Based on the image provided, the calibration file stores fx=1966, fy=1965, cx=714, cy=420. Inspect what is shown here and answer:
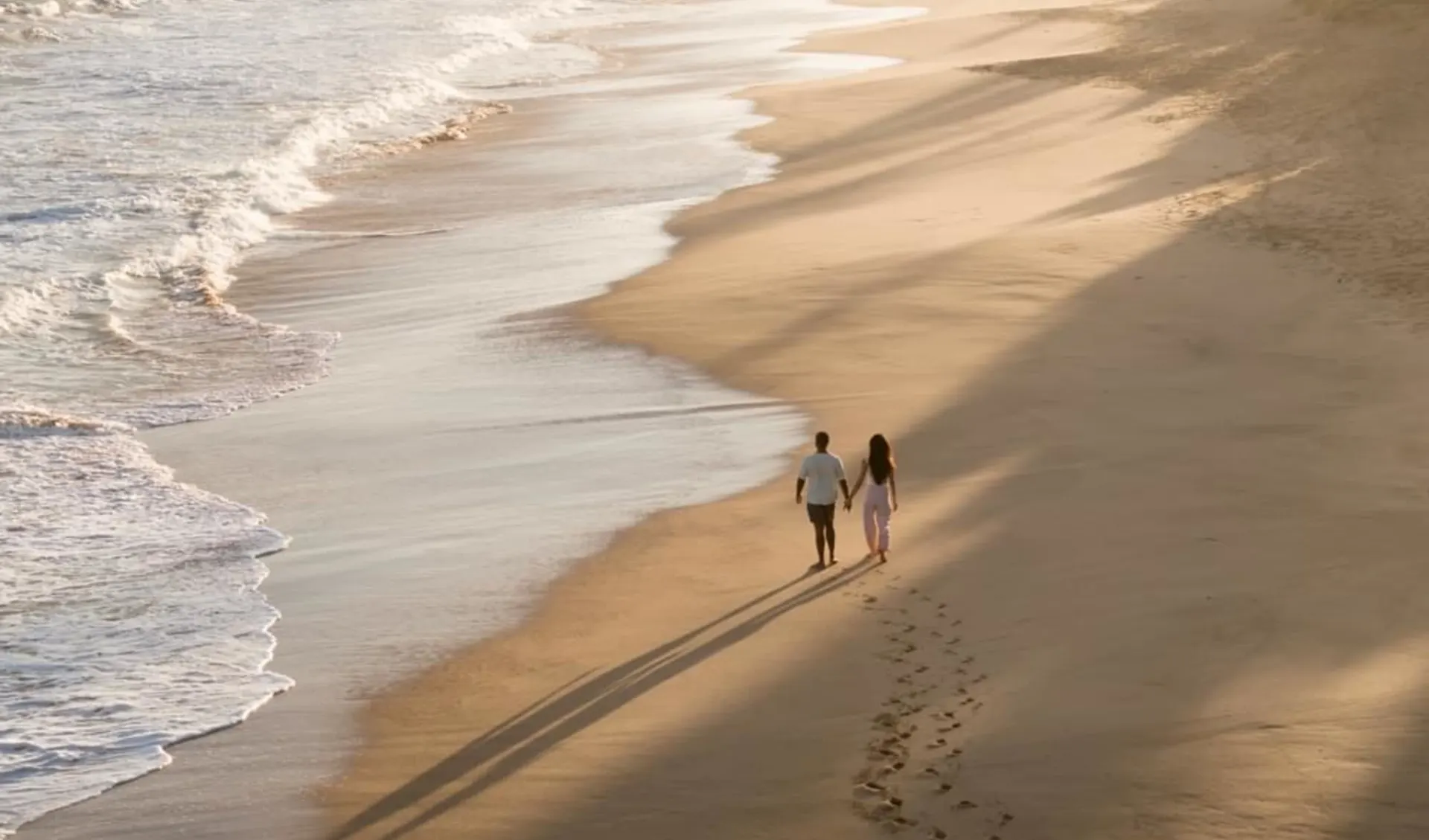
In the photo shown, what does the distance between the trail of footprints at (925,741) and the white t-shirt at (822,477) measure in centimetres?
112

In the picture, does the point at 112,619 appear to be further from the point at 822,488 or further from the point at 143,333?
the point at 143,333

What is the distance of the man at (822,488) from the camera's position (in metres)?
12.1

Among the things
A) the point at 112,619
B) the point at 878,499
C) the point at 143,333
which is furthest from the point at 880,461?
the point at 143,333

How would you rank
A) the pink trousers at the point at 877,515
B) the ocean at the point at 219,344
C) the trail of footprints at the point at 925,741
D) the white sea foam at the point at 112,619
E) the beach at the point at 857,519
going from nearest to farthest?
the trail of footprints at the point at 925,741 → the beach at the point at 857,519 → the white sea foam at the point at 112,619 → the ocean at the point at 219,344 → the pink trousers at the point at 877,515

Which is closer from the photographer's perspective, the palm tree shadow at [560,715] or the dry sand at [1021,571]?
the dry sand at [1021,571]

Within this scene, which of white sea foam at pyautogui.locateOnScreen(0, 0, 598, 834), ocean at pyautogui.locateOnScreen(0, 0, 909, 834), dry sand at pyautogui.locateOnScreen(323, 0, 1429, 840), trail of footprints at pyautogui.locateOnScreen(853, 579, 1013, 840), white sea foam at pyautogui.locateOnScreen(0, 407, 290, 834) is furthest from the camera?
ocean at pyautogui.locateOnScreen(0, 0, 909, 834)

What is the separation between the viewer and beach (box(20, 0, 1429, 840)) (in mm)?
9297

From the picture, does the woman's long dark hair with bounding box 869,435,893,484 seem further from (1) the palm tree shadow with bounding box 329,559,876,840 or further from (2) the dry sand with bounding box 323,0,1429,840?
(1) the palm tree shadow with bounding box 329,559,876,840

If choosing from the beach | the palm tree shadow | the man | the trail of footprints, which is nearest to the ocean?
Result: the beach

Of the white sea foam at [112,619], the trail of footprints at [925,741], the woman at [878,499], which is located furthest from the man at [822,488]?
the white sea foam at [112,619]

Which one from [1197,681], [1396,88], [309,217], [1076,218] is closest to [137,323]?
[309,217]

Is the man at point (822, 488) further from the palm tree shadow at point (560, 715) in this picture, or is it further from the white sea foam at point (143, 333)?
the white sea foam at point (143, 333)

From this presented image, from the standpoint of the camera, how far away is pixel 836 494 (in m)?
12.1

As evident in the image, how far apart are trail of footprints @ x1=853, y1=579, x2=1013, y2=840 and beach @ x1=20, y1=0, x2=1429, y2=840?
25mm
